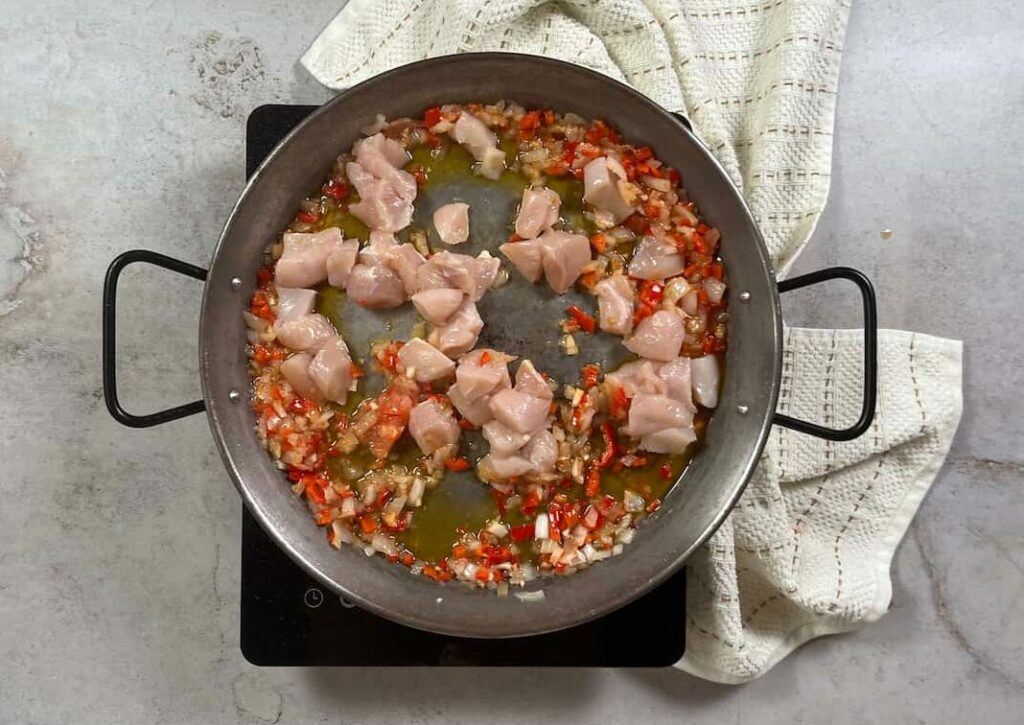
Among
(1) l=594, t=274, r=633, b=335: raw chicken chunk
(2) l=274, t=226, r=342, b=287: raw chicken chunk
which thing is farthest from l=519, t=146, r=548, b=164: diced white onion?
(2) l=274, t=226, r=342, b=287: raw chicken chunk

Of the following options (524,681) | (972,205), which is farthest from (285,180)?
(972,205)

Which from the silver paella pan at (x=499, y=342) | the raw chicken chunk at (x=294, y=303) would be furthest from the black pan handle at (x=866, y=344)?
the raw chicken chunk at (x=294, y=303)

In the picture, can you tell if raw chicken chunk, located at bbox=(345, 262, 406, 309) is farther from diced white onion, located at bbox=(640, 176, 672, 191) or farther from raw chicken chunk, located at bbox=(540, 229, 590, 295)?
diced white onion, located at bbox=(640, 176, 672, 191)

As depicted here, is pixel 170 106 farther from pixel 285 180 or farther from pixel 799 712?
pixel 799 712

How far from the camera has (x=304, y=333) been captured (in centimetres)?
161

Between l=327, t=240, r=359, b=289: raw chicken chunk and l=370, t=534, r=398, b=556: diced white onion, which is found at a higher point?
l=327, t=240, r=359, b=289: raw chicken chunk

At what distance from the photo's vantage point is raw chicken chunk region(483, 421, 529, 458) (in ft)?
5.13

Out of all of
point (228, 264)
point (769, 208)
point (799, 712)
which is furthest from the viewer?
point (799, 712)

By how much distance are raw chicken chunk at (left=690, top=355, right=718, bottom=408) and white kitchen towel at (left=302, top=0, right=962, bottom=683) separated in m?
0.21

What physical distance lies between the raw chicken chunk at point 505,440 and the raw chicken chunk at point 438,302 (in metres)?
0.21

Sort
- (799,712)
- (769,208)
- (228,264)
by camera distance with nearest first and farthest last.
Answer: (228,264), (769,208), (799,712)

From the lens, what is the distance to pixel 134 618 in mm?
1883

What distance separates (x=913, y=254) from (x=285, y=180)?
4.08 ft

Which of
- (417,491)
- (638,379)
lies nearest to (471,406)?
(417,491)
